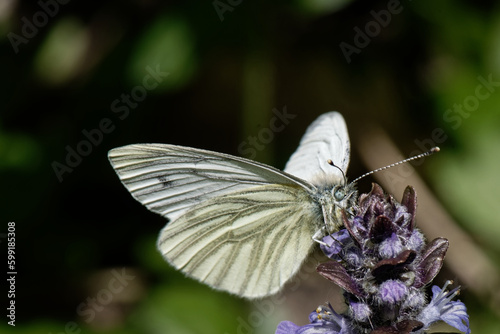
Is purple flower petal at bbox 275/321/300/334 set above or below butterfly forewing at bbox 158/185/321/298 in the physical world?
below

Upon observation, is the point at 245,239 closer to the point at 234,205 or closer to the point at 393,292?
Answer: the point at 234,205

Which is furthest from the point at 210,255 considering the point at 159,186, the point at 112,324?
the point at 112,324

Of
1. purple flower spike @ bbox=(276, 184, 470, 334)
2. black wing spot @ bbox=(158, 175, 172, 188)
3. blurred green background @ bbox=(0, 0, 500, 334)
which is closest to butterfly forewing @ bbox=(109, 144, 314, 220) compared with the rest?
black wing spot @ bbox=(158, 175, 172, 188)

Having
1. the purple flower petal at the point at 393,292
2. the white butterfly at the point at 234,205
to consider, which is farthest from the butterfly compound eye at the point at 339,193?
the purple flower petal at the point at 393,292

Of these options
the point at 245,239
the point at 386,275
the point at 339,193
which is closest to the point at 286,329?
the point at 386,275

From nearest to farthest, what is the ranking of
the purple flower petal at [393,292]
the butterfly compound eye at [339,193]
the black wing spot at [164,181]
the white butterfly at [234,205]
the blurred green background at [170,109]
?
the purple flower petal at [393,292] < the butterfly compound eye at [339,193] < the white butterfly at [234,205] < the black wing spot at [164,181] < the blurred green background at [170,109]

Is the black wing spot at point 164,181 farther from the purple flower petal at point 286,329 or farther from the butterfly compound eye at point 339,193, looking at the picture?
the purple flower petal at point 286,329

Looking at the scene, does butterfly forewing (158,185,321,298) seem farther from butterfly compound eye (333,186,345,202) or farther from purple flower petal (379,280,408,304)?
purple flower petal (379,280,408,304)
